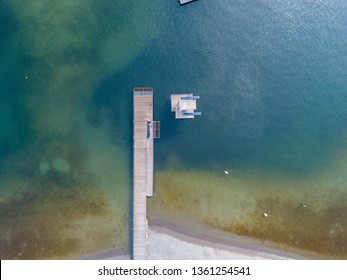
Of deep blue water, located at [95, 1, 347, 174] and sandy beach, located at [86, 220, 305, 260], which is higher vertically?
deep blue water, located at [95, 1, 347, 174]

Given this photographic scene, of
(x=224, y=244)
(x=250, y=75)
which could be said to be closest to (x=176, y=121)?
(x=250, y=75)

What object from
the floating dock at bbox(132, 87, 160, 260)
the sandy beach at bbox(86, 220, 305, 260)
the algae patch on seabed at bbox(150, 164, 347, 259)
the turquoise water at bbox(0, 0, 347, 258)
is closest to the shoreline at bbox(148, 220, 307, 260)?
the sandy beach at bbox(86, 220, 305, 260)

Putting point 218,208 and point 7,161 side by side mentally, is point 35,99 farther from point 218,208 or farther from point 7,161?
point 218,208

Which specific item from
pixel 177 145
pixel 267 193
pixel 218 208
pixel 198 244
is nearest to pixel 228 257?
pixel 198 244

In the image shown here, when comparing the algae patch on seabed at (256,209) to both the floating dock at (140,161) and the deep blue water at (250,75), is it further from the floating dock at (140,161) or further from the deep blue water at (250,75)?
the deep blue water at (250,75)

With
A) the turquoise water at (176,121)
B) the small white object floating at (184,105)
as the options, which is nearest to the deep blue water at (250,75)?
the turquoise water at (176,121)

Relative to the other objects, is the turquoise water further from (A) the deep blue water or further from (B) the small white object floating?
(B) the small white object floating

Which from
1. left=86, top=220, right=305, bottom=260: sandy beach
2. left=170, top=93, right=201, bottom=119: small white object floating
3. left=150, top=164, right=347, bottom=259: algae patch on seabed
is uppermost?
left=170, top=93, right=201, bottom=119: small white object floating
